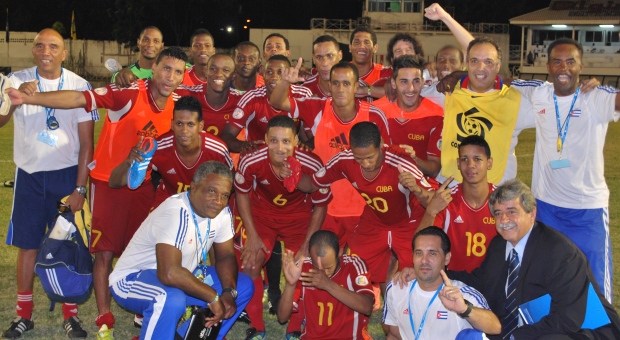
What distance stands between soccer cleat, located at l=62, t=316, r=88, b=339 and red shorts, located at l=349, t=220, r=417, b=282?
7.67 feet

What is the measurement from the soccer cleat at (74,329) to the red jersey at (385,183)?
2265 mm

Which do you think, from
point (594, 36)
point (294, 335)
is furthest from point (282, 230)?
point (594, 36)

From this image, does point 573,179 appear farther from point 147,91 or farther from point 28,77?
point 28,77

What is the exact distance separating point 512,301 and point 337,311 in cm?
142

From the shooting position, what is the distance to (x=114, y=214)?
6371 millimetres

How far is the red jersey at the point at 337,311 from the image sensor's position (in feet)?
19.0

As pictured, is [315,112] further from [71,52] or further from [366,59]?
[71,52]

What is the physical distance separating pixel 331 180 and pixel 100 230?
197cm

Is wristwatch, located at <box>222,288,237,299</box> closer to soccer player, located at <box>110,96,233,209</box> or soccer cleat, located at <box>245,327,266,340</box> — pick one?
soccer cleat, located at <box>245,327,266,340</box>

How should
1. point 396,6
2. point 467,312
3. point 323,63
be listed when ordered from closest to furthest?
1. point 467,312
2. point 323,63
3. point 396,6

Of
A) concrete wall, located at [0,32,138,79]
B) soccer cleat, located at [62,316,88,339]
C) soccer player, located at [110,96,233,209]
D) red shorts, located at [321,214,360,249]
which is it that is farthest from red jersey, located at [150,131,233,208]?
concrete wall, located at [0,32,138,79]

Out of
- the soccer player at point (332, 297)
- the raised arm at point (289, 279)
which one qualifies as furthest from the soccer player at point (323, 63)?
the raised arm at point (289, 279)

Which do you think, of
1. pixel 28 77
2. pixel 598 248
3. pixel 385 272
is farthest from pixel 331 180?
pixel 28 77

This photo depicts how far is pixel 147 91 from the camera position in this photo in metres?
6.50
